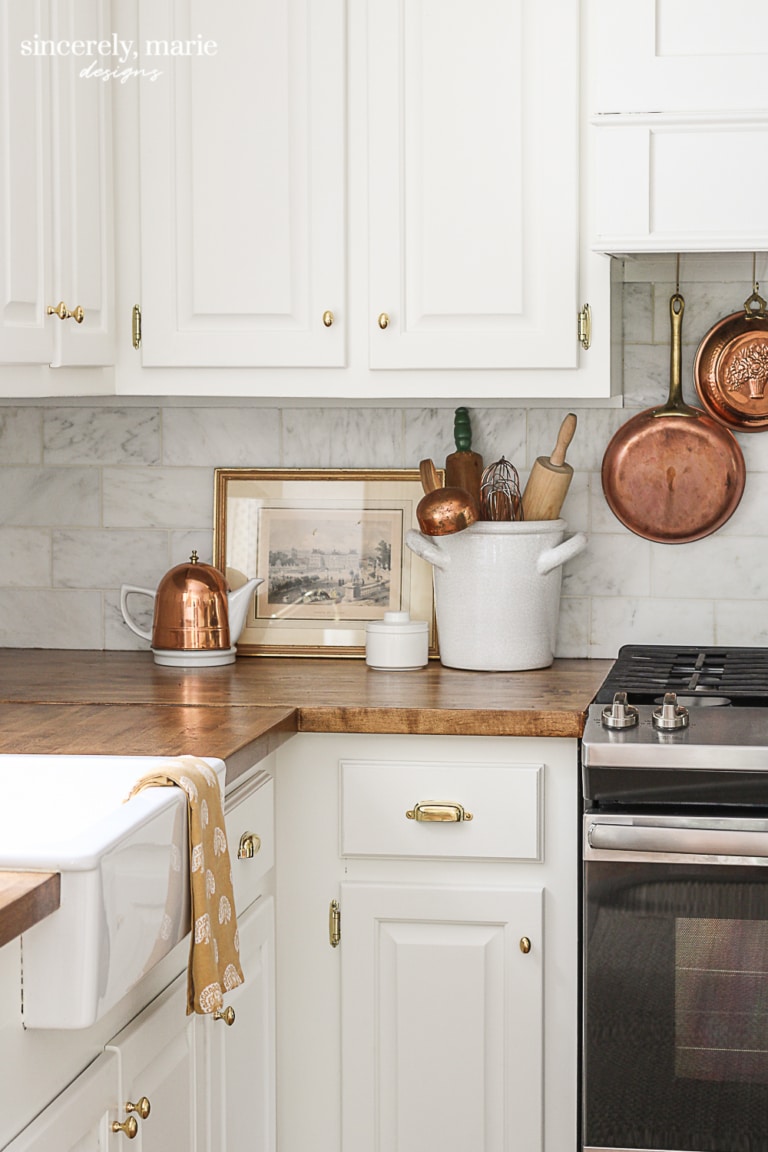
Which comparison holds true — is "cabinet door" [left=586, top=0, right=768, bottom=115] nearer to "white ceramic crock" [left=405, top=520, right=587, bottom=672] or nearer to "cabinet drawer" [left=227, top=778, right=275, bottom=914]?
"white ceramic crock" [left=405, top=520, right=587, bottom=672]

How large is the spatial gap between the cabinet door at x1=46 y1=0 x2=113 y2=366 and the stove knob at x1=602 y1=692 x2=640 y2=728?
38.4 inches

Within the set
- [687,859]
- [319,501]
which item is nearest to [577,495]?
[319,501]

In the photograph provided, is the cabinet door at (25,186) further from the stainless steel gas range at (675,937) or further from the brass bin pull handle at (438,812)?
the stainless steel gas range at (675,937)

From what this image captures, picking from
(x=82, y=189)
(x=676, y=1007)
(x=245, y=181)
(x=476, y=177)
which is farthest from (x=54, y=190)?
(x=676, y=1007)

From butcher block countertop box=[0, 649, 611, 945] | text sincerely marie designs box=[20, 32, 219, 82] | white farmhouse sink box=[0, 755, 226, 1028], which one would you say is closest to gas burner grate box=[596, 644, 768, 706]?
butcher block countertop box=[0, 649, 611, 945]

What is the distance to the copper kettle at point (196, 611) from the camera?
2.50m

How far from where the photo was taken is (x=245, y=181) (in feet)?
7.57

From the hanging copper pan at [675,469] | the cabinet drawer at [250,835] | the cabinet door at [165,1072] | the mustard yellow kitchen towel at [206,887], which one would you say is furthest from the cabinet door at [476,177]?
the cabinet door at [165,1072]

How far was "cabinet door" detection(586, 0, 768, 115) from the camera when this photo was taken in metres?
2.14

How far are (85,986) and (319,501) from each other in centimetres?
157

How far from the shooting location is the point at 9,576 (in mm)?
2719

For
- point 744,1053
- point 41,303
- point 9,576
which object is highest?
point 41,303

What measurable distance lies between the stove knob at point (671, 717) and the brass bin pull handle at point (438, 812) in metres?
0.32

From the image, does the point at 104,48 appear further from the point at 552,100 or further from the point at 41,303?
the point at 552,100
